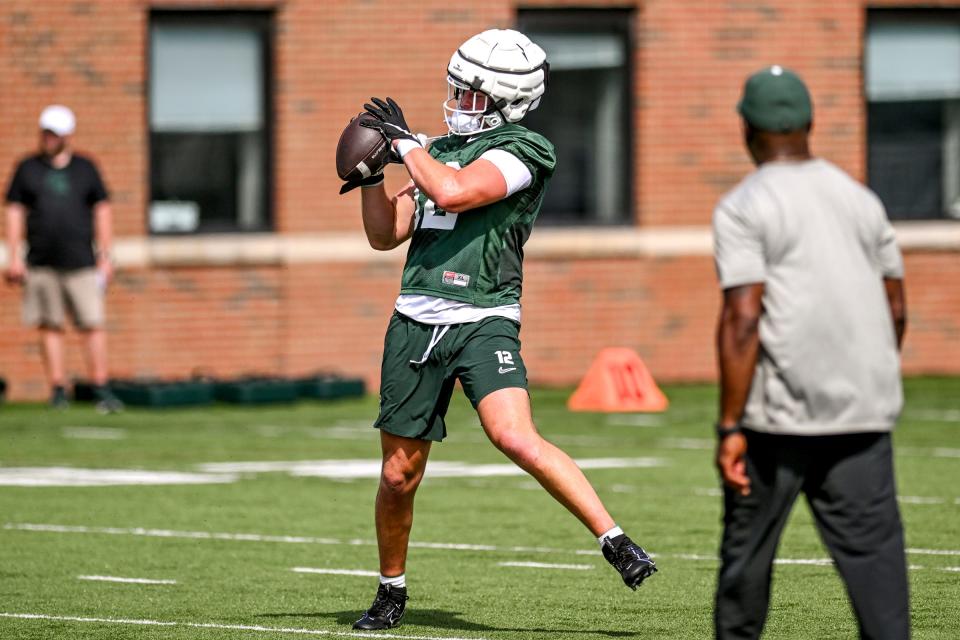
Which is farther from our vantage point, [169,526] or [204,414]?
[204,414]

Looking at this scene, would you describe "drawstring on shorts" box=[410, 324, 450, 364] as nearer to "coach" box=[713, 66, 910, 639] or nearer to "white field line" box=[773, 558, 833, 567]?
"coach" box=[713, 66, 910, 639]

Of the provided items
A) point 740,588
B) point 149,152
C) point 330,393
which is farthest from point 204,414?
point 740,588

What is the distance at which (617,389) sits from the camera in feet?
44.7

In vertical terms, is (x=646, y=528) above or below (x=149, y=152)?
below

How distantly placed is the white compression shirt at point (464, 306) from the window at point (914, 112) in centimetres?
1354

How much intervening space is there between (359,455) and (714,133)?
7.20m

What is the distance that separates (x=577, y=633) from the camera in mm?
6801

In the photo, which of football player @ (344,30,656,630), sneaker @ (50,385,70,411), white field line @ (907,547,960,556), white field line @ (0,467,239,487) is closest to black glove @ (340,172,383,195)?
football player @ (344,30,656,630)

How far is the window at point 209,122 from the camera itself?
1878 centimetres

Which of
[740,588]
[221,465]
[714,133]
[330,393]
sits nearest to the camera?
[740,588]

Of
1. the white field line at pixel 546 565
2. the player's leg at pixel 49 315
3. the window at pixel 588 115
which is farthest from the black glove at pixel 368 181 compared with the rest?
the window at pixel 588 115

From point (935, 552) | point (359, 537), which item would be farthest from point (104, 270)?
point (935, 552)

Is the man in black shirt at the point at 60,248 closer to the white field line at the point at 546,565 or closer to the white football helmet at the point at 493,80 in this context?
the white field line at the point at 546,565

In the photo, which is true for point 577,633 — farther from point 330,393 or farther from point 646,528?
point 330,393
